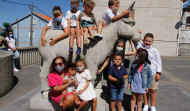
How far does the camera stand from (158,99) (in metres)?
4.17

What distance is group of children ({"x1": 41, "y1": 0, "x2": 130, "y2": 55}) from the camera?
294 cm

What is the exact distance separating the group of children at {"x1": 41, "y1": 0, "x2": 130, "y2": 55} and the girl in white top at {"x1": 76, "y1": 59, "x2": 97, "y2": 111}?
0.27 meters

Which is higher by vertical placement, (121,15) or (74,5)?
(74,5)

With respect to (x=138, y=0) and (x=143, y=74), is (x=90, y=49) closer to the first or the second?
(x=143, y=74)

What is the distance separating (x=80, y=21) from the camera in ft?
10.3

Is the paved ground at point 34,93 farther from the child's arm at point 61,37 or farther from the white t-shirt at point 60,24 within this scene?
the white t-shirt at point 60,24

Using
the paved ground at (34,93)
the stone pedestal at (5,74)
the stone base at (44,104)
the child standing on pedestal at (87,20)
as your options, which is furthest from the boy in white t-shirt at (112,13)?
the stone pedestal at (5,74)

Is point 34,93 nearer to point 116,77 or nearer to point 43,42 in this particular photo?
point 43,42

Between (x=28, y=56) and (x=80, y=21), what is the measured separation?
657cm

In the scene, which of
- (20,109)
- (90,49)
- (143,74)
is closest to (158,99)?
(143,74)

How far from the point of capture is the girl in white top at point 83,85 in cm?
273

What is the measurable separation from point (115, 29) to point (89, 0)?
0.80 m

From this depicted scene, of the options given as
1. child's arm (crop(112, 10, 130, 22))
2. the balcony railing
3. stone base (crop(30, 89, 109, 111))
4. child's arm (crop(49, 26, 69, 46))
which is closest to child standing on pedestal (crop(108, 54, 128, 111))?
stone base (crop(30, 89, 109, 111))

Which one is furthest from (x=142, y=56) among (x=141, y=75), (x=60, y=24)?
(x=60, y=24)
